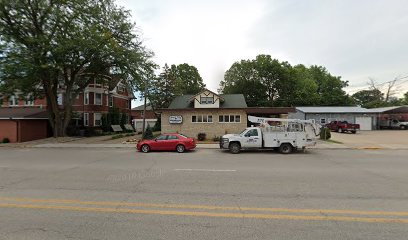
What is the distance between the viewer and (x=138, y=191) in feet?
25.7

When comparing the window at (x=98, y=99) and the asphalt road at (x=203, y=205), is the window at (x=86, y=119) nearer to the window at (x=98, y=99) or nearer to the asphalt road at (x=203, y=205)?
the window at (x=98, y=99)

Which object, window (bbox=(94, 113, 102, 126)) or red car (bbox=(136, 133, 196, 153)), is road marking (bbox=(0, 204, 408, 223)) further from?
window (bbox=(94, 113, 102, 126))

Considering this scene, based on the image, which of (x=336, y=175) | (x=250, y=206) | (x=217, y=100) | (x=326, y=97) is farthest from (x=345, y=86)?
(x=250, y=206)

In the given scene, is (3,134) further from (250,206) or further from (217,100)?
(250,206)

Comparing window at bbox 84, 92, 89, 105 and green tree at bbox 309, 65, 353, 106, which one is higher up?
green tree at bbox 309, 65, 353, 106

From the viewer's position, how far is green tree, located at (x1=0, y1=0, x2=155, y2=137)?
→ 24984 mm

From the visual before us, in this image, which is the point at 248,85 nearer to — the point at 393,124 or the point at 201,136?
the point at 393,124

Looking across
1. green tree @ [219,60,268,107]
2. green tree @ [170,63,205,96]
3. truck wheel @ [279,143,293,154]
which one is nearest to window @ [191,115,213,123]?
truck wheel @ [279,143,293,154]

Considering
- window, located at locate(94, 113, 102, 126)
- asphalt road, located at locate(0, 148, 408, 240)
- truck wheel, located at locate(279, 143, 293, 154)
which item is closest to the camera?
asphalt road, located at locate(0, 148, 408, 240)

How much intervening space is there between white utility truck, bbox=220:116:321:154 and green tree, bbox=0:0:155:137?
49.3 ft

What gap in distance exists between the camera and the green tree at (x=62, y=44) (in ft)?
82.0

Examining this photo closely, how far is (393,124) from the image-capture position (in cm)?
5084

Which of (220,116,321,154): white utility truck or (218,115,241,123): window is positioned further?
(218,115,241,123): window

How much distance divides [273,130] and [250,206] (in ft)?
45.4
